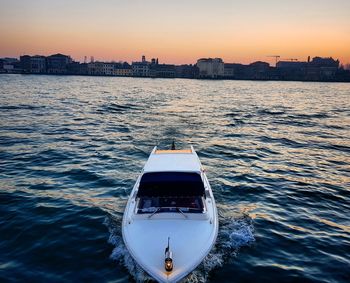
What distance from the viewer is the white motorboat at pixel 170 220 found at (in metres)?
8.73

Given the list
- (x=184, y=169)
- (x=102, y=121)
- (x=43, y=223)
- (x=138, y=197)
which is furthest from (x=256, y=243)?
(x=102, y=121)

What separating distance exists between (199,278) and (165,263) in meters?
1.71

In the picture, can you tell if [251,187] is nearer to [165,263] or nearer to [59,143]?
[165,263]

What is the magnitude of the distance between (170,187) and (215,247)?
2772mm

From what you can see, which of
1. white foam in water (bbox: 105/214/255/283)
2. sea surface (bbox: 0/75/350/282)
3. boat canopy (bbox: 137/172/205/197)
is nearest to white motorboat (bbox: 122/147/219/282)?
boat canopy (bbox: 137/172/205/197)

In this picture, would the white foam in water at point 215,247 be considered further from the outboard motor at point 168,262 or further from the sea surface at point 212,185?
the outboard motor at point 168,262

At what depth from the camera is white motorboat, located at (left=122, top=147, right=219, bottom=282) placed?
8.73m

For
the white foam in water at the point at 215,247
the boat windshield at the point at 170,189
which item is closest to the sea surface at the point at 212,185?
the white foam in water at the point at 215,247

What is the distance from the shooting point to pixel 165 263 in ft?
27.6

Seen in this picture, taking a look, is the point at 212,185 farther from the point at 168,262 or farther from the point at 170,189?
the point at 168,262

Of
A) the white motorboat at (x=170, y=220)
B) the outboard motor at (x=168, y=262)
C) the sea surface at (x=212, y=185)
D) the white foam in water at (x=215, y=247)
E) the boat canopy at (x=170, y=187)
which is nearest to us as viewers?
the outboard motor at (x=168, y=262)

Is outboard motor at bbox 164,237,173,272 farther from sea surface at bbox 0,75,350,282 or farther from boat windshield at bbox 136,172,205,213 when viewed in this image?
boat windshield at bbox 136,172,205,213

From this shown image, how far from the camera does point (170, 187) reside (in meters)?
12.4

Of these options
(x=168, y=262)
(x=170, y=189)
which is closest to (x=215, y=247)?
(x=170, y=189)
